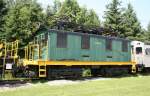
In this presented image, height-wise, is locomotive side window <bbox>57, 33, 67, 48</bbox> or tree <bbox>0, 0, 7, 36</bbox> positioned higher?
tree <bbox>0, 0, 7, 36</bbox>

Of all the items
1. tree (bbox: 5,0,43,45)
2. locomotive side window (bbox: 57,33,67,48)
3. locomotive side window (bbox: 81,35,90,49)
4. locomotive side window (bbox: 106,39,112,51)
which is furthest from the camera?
tree (bbox: 5,0,43,45)

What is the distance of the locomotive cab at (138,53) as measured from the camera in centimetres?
2826

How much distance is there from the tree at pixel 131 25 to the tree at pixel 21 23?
1367cm

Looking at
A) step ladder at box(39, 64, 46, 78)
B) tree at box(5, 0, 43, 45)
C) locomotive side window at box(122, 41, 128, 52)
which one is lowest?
step ladder at box(39, 64, 46, 78)

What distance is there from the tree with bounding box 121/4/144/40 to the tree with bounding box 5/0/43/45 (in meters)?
→ 13.7

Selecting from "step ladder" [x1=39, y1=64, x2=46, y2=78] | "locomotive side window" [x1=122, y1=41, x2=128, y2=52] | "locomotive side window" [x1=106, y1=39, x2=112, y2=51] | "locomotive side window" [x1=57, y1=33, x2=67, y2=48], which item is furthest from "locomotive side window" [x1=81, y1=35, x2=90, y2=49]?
"locomotive side window" [x1=122, y1=41, x2=128, y2=52]

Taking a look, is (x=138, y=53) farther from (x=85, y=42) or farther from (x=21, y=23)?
(x=21, y=23)

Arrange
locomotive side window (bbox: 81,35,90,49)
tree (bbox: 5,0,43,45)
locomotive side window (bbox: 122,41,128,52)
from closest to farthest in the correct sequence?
1. locomotive side window (bbox: 81,35,90,49)
2. locomotive side window (bbox: 122,41,128,52)
3. tree (bbox: 5,0,43,45)

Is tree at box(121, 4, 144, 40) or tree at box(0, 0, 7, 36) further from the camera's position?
tree at box(121, 4, 144, 40)

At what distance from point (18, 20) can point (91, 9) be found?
30.1 m

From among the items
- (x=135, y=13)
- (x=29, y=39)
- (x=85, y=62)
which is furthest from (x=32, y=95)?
(x=135, y=13)

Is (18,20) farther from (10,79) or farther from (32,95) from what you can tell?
(32,95)

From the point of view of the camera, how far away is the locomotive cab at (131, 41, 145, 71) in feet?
92.7

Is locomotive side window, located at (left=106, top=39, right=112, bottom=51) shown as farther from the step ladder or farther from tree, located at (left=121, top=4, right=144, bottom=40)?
tree, located at (left=121, top=4, right=144, bottom=40)
